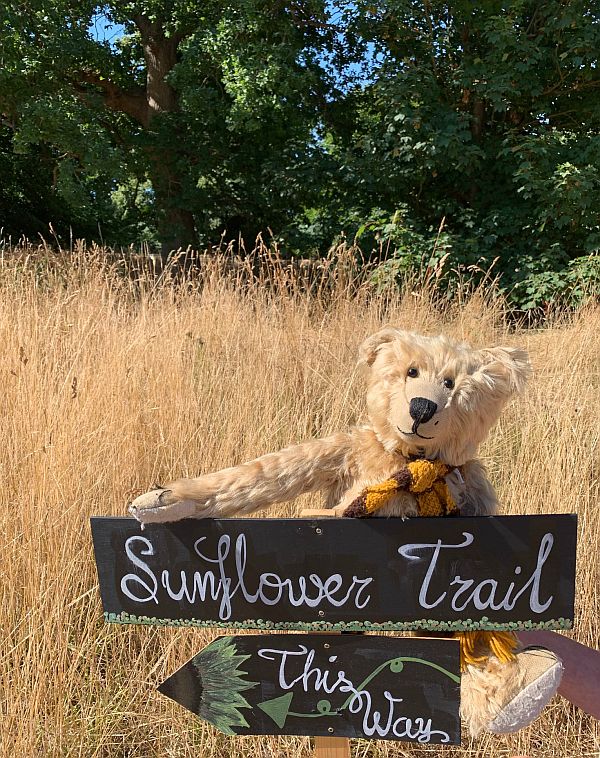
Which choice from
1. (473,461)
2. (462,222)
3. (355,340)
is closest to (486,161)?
(462,222)

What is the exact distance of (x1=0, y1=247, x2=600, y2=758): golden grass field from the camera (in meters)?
1.49

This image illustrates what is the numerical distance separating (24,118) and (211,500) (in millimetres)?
7853

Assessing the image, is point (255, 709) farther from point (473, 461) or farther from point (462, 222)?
point (462, 222)

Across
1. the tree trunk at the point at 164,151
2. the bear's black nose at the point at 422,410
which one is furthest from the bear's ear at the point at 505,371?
the tree trunk at the point at 164,151

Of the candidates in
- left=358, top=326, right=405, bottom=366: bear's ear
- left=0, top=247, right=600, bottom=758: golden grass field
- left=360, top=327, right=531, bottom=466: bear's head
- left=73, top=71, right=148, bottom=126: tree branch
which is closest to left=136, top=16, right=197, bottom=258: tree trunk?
left=73, top=71, right=148, bottom=126: tree branch

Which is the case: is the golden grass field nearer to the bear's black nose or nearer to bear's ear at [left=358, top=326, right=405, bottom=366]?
bear's ear at [left=358, top=326, right=405, bottom=366]

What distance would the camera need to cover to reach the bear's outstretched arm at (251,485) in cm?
96

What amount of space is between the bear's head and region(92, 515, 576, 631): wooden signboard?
16 centimetres

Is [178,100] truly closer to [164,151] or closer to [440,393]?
[164,151]

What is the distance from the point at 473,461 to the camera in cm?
114

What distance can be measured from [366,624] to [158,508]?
15.2 inches

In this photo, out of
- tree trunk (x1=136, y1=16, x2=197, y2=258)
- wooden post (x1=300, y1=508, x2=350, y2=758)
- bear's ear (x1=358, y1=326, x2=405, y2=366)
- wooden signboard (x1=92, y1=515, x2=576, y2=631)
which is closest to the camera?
wooden signboard (x1=92, y1=515, x2=576, y2=631)

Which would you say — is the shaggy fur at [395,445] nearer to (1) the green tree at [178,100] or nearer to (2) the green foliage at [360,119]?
(2) the green foliage at [360,119]

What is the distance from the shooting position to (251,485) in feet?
3.48
